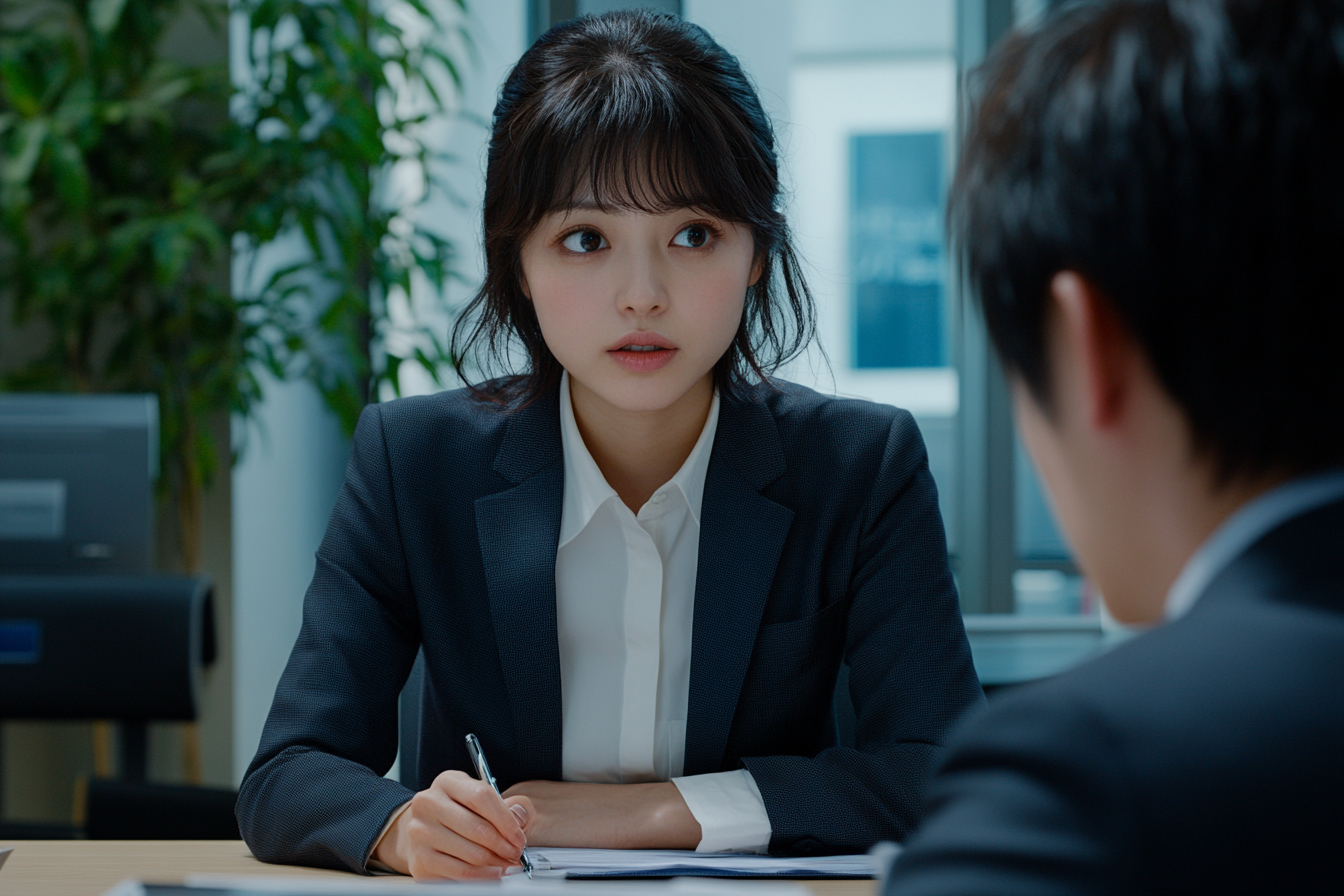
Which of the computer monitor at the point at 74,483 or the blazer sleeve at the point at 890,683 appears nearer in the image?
the blazer sleeve at the point at 890,683

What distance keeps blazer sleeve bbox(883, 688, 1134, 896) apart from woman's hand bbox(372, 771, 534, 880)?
0.56 m

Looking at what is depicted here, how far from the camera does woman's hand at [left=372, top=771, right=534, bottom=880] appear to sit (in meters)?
0.90

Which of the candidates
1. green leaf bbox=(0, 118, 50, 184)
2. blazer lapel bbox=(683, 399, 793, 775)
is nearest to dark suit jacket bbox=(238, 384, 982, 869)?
blazer lapel bbox=(683, 399, 793, 775)

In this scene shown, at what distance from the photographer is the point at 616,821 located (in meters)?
1.01

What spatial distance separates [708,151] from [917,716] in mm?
596

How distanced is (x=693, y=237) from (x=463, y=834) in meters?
0.61

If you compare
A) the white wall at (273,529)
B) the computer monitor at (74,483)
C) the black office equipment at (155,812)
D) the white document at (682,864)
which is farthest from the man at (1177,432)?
the white wall at (273,529)

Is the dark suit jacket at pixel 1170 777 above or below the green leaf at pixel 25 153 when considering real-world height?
below

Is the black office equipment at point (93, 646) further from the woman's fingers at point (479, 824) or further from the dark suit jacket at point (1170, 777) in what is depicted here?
the dark suit jacket at point (1170, 777)

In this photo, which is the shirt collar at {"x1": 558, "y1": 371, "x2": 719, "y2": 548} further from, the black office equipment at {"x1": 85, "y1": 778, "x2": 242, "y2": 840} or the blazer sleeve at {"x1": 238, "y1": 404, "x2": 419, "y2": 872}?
the black office equipment at {"x1": 85, "y1": 778, "x2": 242, "y2": 840}

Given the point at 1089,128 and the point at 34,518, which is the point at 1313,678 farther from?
the point at 34,518

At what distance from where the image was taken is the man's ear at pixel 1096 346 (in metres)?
0.44

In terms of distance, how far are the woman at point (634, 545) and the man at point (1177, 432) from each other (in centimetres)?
64

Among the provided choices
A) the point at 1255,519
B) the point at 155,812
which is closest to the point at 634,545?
the point at 155,812
